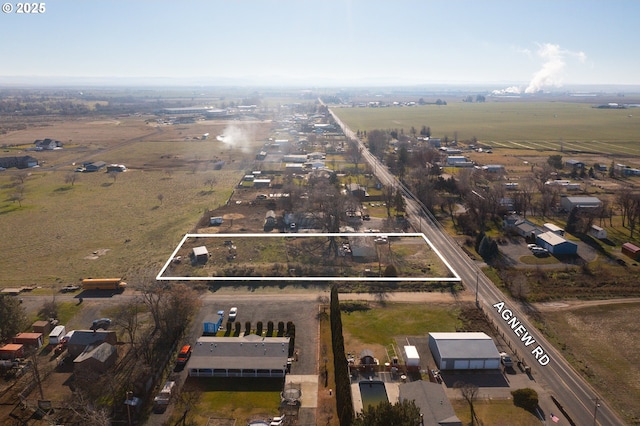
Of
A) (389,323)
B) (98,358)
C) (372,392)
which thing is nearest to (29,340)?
(98,358)

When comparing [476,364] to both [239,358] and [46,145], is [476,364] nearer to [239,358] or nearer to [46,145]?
[239,358]

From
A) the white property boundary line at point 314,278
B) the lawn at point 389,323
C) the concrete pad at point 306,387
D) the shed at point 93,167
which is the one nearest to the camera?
the concrete pad at point 306,387

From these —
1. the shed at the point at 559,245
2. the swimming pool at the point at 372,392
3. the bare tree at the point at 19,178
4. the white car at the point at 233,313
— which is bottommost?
the swimming pool at the point at 372,392

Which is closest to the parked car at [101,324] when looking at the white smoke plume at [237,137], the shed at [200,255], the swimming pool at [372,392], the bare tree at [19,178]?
the shed at [200,255]

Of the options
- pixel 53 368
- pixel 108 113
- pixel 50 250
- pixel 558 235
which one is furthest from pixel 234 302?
pixel 108 113

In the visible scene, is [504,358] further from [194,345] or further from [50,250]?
[50,250]

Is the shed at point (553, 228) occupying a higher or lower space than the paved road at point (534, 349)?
higher

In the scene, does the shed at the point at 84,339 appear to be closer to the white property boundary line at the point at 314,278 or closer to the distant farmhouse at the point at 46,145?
the white property boundary line at the point at 314,278
